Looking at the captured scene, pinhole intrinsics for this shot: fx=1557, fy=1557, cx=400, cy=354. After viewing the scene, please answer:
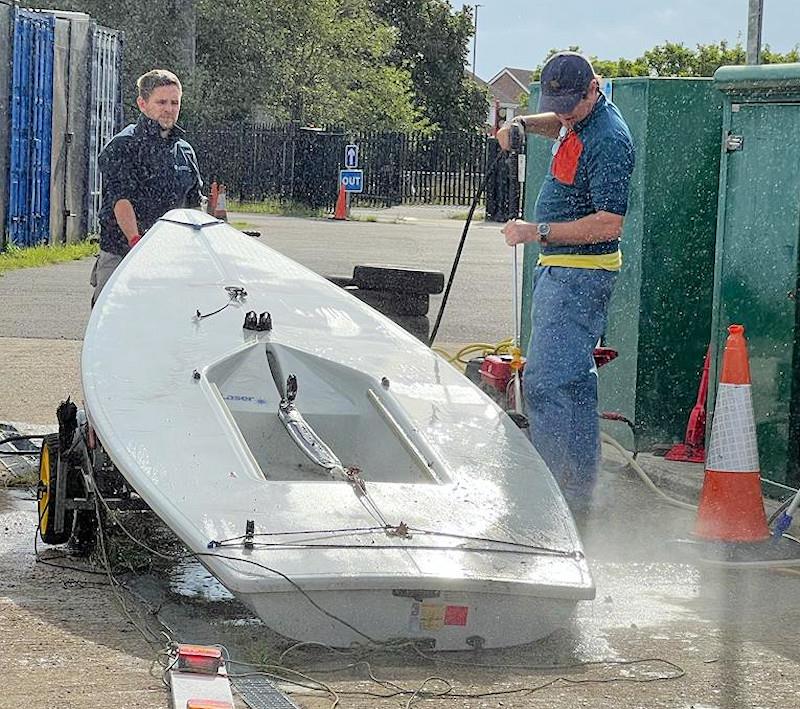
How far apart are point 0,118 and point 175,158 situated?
989cm

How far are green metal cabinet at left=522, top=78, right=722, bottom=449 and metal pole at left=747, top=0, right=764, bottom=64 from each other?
1085 mm

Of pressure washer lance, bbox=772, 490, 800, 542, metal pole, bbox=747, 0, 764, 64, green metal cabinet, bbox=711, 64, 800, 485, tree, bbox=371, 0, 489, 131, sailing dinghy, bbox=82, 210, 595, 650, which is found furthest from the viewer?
tree, bbox=371, 0, 489, 131

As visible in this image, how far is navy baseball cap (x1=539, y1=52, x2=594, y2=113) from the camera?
6211mm

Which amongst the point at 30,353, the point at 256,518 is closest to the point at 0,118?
the point at 30,353

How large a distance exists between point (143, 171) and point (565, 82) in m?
2.44

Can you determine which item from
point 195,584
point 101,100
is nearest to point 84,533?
point 195,584

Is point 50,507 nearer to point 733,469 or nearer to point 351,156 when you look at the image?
point 733,469

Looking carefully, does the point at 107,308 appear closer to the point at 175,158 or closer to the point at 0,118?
the point at 175,158

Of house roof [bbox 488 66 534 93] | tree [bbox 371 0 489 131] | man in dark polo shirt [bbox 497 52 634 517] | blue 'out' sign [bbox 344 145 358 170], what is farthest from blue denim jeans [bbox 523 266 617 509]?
house roof [bbox 488 66 534 93]

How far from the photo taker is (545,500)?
5.39m

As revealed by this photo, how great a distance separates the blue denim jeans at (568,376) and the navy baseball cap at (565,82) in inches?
26.0

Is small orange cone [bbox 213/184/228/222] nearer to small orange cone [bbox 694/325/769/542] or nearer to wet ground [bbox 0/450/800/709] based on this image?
small orange cone [bbox 694/325/769/542]

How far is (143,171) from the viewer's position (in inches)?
303

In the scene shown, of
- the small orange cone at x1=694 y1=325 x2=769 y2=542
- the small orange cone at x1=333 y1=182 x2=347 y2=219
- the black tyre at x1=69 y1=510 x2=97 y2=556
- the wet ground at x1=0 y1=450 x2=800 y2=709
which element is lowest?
the wet ground at x1=0 y1=450 x2=800 y2=709
